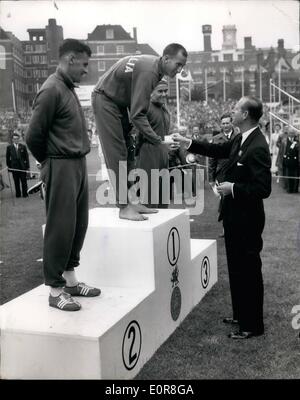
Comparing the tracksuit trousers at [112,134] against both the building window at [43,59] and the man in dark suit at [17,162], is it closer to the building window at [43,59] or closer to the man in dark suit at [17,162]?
the building window at [43,59]

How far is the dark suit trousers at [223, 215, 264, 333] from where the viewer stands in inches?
172

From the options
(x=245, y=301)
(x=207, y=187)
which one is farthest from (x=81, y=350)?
(x=207, y=187)

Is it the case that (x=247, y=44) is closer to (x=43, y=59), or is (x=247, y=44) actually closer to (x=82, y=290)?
(x=43, y=59)

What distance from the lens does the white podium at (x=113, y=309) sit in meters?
3.26

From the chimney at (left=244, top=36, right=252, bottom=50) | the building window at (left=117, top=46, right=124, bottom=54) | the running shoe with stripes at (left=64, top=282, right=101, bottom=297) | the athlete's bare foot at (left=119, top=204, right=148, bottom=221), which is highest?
the chimney at (left=244, top=36, right=252, bottom=50)

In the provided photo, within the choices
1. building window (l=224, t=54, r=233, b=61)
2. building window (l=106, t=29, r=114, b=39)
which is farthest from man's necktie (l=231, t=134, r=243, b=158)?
building window (l=224, t=54, r=233, b=61)

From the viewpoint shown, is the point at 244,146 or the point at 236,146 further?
the point at 236,146

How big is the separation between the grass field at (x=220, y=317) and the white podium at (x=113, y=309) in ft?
0.62

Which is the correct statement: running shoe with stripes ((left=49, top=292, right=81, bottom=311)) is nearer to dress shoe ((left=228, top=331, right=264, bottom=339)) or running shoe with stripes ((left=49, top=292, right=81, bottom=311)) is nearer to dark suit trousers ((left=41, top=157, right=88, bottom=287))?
dark suit trousers ((left=41, top=157, right=88, bottom=287))

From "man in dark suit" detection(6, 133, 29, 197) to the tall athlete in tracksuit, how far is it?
420 inches

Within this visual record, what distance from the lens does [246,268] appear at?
444 cm

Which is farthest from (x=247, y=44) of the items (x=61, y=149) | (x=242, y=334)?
(x=61, y=149)

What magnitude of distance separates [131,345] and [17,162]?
1220 centimetres

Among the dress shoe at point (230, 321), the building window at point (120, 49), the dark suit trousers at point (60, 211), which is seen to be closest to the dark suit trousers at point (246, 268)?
the dress shoe at point (230, 321)
